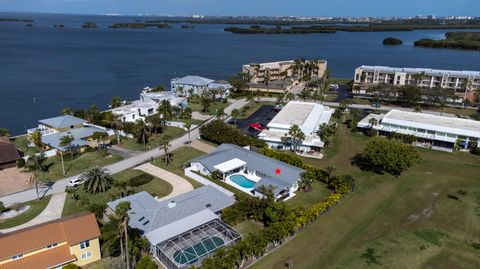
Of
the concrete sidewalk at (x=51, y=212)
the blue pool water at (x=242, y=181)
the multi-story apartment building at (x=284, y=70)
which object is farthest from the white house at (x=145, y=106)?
the multi-story apartment building at (x=284, y=70)

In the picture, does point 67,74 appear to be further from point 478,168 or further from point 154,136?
point 478,168

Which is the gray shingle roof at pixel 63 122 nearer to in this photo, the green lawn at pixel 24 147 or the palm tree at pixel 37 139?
the palm tree at pixel 37 139

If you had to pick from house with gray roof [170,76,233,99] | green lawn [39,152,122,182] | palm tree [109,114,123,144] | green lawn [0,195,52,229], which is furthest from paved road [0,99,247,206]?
house with gray roof [170,76,233,99]

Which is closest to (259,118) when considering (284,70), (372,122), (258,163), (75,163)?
(372,122)

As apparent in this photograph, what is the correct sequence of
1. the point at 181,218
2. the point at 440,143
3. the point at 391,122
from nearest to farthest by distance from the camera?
the point at 181,218 < the point at 440,143 < the point at 391,122

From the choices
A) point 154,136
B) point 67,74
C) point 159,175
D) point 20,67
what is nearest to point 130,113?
point 154,136

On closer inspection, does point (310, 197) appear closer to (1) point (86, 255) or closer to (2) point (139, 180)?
(2) point (139, 180)
